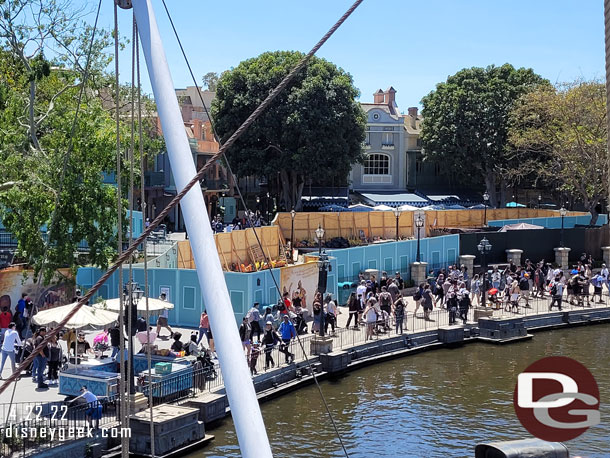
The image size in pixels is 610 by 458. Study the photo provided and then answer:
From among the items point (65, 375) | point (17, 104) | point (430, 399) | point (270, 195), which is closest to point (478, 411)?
point (430, 399)

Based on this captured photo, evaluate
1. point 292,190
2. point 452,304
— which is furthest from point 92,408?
point 292,190

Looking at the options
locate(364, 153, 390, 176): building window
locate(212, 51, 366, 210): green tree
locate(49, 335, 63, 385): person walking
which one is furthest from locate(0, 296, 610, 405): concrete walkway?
locate(364, 153, 390, 176): building window

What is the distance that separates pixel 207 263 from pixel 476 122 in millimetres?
56637

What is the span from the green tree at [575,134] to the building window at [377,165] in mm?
16723

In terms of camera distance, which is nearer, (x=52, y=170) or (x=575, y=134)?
(x=52, y=170)

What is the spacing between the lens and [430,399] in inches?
812

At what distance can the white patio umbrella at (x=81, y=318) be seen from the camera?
17.1m

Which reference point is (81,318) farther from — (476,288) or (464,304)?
(476,288)

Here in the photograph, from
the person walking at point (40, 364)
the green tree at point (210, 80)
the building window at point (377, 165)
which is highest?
the green tree at point (210, 80)

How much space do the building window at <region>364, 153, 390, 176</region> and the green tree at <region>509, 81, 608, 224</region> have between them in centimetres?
1672

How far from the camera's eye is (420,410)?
19.6 m

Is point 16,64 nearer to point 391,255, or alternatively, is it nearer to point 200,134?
point 391,255

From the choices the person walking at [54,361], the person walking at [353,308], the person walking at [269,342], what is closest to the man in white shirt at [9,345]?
the person walking at [54,361]

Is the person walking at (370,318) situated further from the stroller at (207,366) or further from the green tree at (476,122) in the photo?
the green tree at (476,122)
